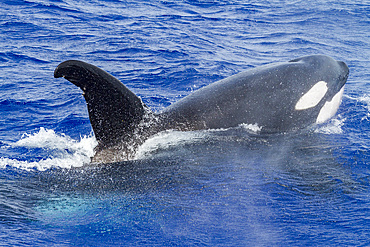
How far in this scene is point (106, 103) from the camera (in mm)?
6918

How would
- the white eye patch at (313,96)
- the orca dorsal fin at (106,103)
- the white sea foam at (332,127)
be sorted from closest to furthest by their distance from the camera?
the orca dorsal fin at (106,103)
the white eye patch at (313,96)
the white sea foam at (332,127)

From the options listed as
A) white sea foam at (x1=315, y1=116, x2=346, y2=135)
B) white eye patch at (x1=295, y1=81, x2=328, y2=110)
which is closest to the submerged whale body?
white eye patch at (x1=295, y1=81, x2=328, y2=110)

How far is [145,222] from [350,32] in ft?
53.5

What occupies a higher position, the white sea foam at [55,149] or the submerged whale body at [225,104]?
the submerged whale body at [225,104]

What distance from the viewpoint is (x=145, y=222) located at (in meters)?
6.11

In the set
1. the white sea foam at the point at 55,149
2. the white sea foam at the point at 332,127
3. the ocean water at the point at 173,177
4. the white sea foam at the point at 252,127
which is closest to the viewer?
the ocean water at the point at 173,177

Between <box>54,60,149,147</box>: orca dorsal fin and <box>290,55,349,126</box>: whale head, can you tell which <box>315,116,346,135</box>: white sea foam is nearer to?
<box>290,55,349,126</box>: whale head

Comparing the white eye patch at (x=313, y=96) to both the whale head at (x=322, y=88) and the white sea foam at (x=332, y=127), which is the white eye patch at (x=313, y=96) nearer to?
the whale head at (x=322, y=88)

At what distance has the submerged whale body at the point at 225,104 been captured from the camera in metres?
6.91

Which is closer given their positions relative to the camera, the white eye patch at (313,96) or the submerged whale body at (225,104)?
the submerged whale body at (225,104)

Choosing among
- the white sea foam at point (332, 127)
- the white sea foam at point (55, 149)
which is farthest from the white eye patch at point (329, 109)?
the white sea foam at point (55, 149)

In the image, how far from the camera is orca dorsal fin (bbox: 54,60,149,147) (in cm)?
656

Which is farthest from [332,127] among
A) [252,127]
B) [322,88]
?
[252,127]

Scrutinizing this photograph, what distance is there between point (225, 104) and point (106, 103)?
2.23 metres
